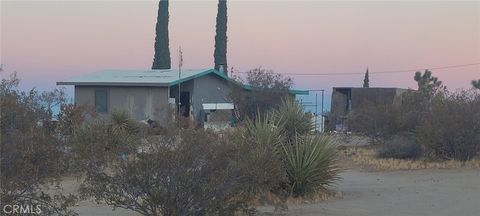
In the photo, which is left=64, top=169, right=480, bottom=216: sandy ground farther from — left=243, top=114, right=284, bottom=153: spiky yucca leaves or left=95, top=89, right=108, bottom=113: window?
left=95, top=89, right=108, bottom=113: window

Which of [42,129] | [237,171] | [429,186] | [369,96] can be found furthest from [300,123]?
[369,96]

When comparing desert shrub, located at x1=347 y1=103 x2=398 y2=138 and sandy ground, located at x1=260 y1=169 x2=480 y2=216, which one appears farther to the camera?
desert shrub, located at x1=347 y1=103 x2=398 y2=138

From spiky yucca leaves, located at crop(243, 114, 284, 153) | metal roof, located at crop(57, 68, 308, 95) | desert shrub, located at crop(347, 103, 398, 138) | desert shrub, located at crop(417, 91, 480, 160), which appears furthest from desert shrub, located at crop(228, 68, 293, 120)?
spiky yucca leaves, located at crop(243, 114, 284, 153)

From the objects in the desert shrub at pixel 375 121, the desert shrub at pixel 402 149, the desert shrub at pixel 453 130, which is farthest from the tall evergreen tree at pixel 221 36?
the desert shrub at pixel 453 130

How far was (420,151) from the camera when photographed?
21422mm

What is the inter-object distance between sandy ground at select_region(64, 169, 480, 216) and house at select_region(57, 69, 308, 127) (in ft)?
52.3

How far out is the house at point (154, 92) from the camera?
33.7 m

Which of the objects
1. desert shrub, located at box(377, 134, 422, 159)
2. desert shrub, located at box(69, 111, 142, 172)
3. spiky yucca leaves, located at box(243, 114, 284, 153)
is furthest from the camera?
desert shrub, located at box(377, 134, 422, 159)

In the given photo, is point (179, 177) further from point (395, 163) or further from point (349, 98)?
point (349, 98)

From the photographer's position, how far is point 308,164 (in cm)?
1260

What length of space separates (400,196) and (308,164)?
208cm

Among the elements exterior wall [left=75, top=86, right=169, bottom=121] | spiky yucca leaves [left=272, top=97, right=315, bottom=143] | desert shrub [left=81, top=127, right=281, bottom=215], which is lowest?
desert shrub [left=81, top=127, right=281, bottom=215]

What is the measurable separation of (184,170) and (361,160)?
589 inches

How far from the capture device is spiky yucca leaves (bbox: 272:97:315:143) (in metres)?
14.1
